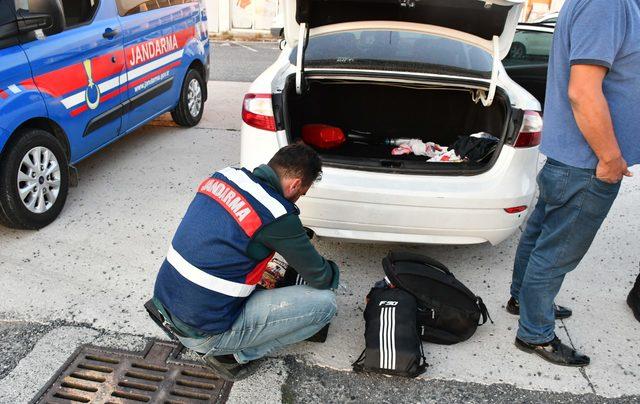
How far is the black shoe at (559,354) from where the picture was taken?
2.66m

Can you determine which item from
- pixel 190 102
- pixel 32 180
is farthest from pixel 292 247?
pixel 190 102

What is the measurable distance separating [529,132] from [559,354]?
118cm

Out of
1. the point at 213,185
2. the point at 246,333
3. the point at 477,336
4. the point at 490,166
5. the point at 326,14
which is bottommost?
the point at 477,336

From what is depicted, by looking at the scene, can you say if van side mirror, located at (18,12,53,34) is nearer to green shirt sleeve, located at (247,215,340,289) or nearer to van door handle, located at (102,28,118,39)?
van door handle, located at (102,28,118,39)

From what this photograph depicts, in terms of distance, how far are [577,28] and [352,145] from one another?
2.23 metres

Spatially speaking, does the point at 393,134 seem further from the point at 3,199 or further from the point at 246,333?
the point at 3,199

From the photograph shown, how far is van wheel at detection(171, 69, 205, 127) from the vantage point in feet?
18.8

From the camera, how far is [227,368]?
249 cm

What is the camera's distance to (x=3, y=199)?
3422 mm

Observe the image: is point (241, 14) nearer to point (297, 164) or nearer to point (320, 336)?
point (320, 336)

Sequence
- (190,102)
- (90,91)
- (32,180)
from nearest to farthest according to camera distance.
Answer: (32,180) → (90,91) → (190,102)

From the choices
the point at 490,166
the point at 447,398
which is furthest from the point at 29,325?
the point at 490,166

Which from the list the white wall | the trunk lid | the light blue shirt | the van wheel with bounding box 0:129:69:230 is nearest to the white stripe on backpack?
the light blue shirt

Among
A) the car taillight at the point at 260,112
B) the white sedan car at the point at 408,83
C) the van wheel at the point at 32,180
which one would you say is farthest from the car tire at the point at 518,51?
the van wheel at the point at 32,180
